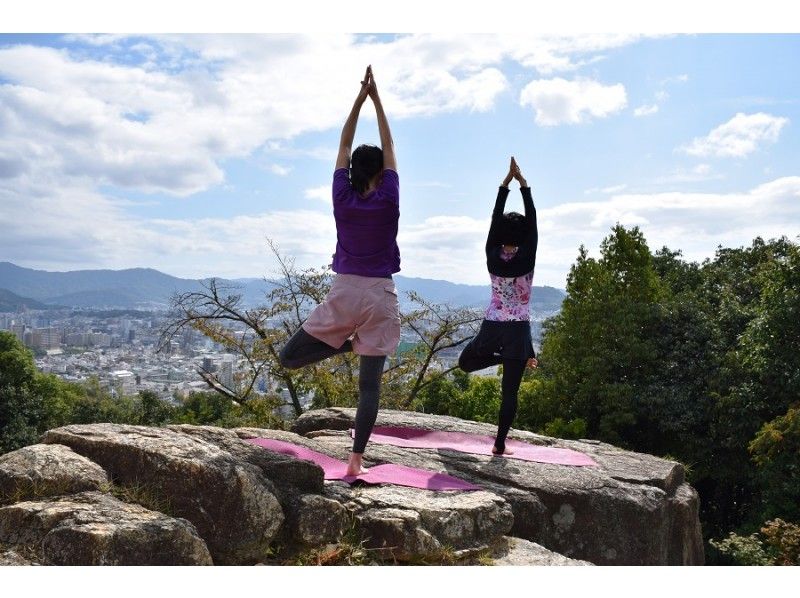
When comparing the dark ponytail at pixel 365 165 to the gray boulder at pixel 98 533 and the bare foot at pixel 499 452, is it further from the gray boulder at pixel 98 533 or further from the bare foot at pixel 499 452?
the bare foot at pixel 499 452

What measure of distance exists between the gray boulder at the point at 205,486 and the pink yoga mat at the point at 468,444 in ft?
10.3

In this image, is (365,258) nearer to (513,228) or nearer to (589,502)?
(513,228)

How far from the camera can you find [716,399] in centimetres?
1845

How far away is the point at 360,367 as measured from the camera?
6289mm

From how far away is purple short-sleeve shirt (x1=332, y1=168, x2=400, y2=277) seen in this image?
5.91 meters

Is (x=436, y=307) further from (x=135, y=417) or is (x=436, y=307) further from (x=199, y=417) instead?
(x=135, y=417)

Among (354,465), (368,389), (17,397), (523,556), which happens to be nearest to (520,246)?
(368,389)

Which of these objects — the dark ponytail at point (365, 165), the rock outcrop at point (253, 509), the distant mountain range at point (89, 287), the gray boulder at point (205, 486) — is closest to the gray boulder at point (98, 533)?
the rock outcrop at point (253, 509)

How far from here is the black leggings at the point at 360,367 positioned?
20.0ft

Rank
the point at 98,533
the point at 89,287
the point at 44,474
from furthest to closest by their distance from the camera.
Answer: the point at 89,287, the point at 44,474, the point at 98,533

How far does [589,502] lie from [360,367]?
2.64 metres

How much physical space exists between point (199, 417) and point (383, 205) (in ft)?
50.7

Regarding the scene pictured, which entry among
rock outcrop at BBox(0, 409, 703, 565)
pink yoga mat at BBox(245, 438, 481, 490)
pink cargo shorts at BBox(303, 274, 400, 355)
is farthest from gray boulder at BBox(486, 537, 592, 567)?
pink cargo shorts at BBox(303, 274, 400, 355)

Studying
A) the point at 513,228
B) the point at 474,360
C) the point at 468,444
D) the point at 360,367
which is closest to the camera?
the point at 360,367
